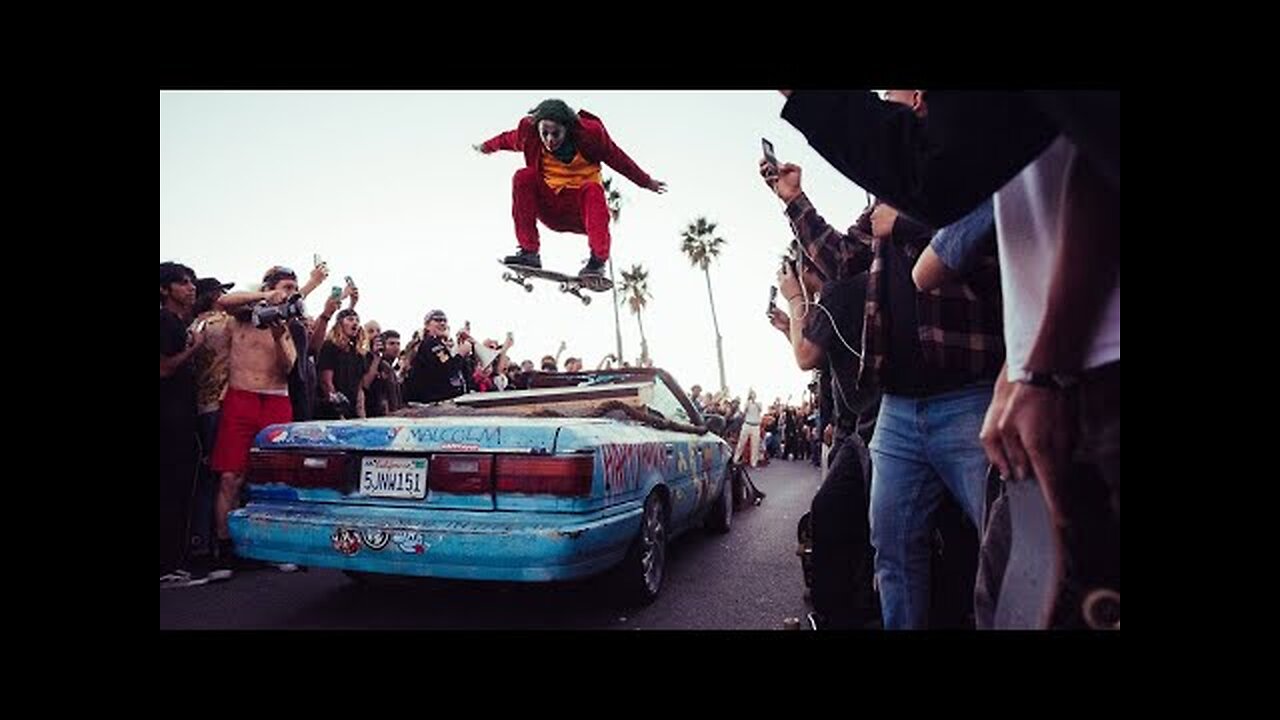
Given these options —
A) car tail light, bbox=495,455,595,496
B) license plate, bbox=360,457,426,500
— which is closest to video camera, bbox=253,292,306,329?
license plate, bbox=360,457,426,500

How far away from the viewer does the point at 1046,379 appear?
2.96 ft

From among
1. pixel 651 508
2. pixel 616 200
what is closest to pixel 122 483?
pixel 651 508

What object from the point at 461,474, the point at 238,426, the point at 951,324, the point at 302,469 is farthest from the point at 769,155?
the point at 238,426

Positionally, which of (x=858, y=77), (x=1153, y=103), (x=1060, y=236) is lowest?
(x=1060, y=236)

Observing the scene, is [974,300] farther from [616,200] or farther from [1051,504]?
[616,200]

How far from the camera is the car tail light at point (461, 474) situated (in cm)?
300

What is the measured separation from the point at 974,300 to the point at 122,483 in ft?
6.72

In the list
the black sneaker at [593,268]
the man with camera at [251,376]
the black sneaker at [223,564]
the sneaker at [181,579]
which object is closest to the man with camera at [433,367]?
the man with camera at [251,376]

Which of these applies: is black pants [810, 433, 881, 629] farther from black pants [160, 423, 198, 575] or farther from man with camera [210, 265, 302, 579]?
black pants [160, 423, 198, 575]

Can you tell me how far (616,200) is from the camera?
115ft

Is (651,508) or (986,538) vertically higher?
(986,538)

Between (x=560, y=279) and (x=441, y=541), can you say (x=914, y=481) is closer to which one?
(x=441, y=541)

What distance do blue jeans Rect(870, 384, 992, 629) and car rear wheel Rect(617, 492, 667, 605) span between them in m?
1.82

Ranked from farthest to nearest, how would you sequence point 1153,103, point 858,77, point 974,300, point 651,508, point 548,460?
point 651,508, point 548,460, point 974,300, point 858,77, point 1153,103
